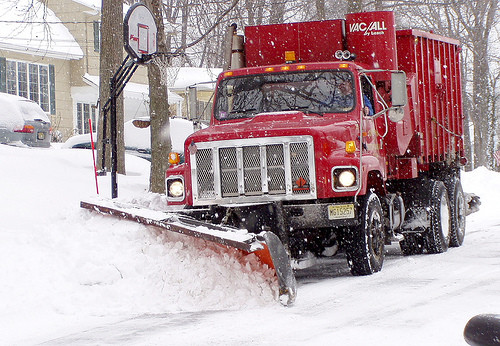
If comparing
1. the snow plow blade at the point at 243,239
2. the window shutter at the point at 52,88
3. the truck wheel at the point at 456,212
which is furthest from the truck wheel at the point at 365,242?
the window shutter at the point at 52,88

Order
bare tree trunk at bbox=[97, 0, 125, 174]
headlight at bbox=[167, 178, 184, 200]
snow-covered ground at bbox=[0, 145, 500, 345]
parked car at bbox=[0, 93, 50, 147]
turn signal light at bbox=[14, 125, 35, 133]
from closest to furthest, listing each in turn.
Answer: snow-covered ground at bbox=[0, 145, 500, 345], headlight at bbox=[167, 178, 184, 200], bare tree trunk at bbox=[97, 0, 125, 174], parked car at bbox=[0, 93, 50, 147], turn signal light at bbox=[14, 125, 35, 133]

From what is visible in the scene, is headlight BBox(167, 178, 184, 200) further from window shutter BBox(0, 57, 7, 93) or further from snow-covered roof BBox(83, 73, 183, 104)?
snow-covered roof BBox(83, 73, 183, 104)

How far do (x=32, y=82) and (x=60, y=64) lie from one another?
2011mm

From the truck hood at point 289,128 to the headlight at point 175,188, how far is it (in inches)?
17.7

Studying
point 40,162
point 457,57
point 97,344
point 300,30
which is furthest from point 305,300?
point 457,57

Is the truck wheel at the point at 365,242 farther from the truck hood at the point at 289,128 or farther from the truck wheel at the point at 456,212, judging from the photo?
the truck wheel at the point at 456,212

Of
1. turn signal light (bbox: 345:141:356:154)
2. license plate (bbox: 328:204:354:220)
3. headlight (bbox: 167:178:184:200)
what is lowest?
license plate (bbox: 328:204:354:220)

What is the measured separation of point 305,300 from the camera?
7.55m

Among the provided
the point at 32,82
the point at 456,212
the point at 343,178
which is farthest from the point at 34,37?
the point at 343,178

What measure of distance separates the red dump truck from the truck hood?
1 centimetres

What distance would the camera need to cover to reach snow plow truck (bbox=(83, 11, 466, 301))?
28.2 ft

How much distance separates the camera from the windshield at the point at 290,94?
9570 mm

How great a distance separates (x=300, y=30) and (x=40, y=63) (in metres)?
24.7

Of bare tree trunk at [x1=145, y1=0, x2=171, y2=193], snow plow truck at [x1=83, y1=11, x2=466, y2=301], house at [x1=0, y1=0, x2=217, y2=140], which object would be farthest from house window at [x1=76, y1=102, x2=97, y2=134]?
snow plow truck at [x1=83, y1=11, x2=466, y2=301]
